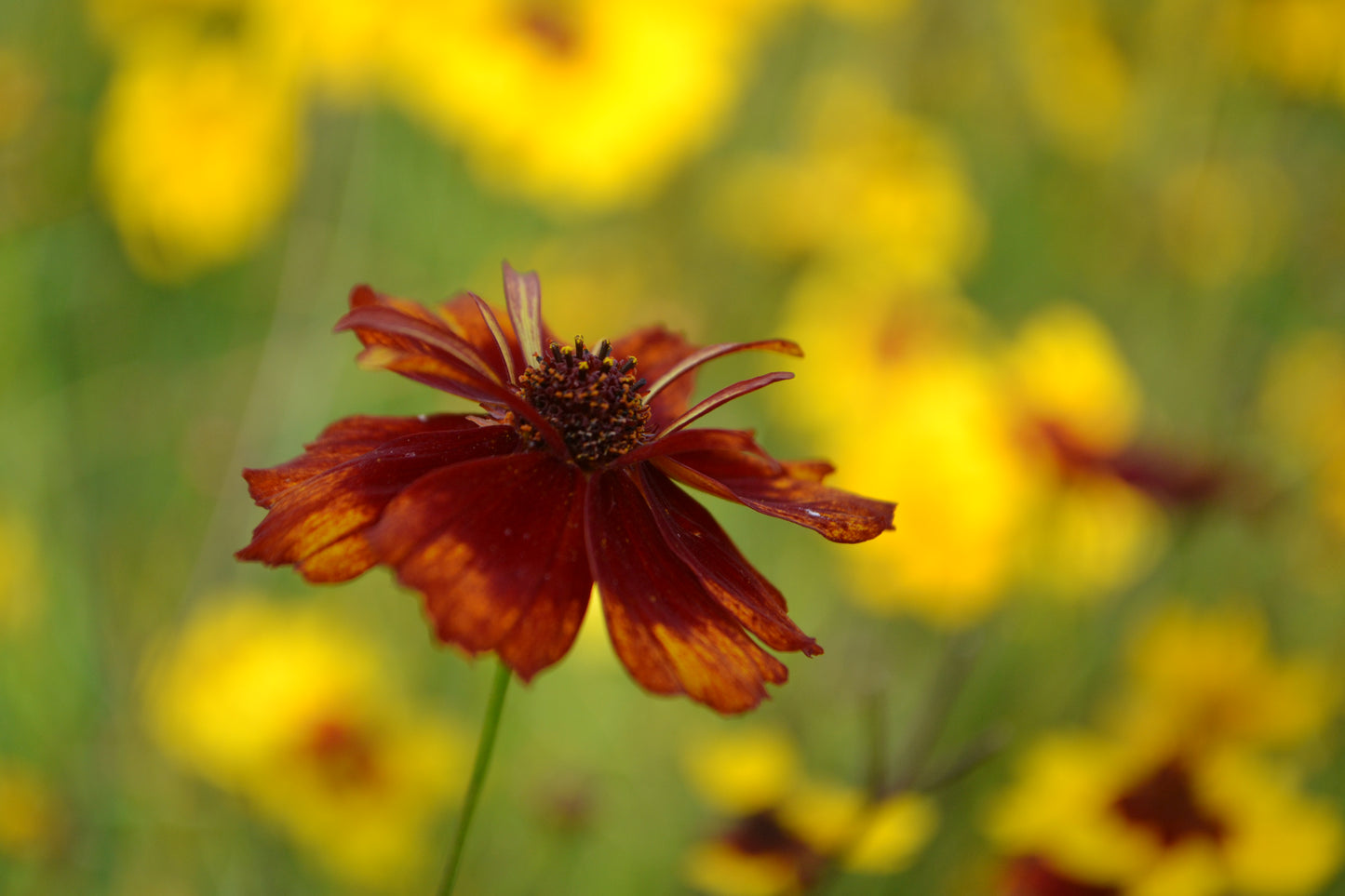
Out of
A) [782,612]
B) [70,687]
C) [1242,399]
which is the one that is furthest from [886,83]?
[782,612]

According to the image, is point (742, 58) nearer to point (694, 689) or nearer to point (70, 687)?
point (70, 687)

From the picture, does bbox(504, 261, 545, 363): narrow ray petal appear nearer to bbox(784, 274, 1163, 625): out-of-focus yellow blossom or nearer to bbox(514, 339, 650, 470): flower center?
bbox(514, 339, 650, 470): flower center

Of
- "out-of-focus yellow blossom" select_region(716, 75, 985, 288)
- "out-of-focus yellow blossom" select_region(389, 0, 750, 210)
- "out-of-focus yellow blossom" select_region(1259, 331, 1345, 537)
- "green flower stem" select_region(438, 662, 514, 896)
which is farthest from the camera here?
"out-of-focus yellow blossom" select_region(716, 75, 985, 288)

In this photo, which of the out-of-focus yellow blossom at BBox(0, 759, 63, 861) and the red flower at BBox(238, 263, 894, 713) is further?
the out-of-focus yellow blossom at BBox(0, 759, 63, 861)

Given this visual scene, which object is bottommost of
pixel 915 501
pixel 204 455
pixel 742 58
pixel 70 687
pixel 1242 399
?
pixel 70 687

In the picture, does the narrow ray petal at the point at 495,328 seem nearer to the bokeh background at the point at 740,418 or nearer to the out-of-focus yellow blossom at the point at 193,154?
the bokeh background at the point at 740,418

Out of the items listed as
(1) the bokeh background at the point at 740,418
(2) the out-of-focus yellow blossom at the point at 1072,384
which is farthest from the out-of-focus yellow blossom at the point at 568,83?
(2) the out-of-focus yellow blossom at the point at 1072,384

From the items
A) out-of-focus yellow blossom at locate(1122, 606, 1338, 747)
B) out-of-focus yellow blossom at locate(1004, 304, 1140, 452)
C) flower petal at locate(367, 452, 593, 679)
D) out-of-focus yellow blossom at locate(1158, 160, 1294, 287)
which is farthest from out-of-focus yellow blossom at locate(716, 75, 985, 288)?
flower petal at locate(367, 452, 593, 679)

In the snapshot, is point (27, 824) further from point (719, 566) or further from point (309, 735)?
point (719, 566)
